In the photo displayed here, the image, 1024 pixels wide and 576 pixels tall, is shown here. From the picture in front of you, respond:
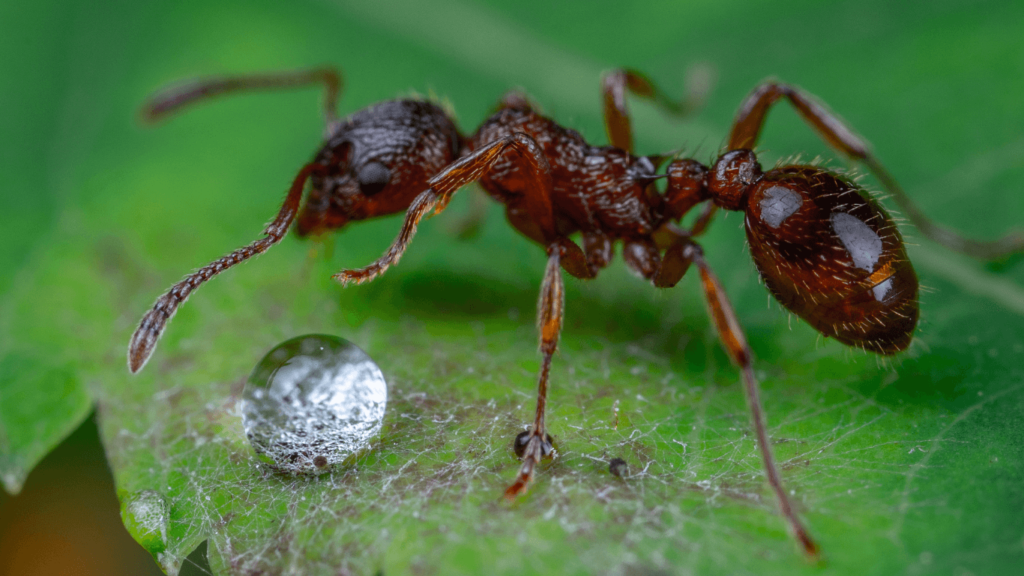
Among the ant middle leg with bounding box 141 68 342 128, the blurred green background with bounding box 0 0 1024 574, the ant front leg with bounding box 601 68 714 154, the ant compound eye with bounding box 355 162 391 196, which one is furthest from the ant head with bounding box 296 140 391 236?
the ant front leg with bounding box 601 68 714 154

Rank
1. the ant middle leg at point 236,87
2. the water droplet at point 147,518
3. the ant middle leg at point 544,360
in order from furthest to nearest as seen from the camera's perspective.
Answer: the ant middle leg at point 236,87 < the ant middle leg at point 544,360 < the water droplet at point 147,518

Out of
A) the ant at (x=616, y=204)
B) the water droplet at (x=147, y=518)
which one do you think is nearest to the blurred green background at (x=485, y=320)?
the water droplet at (x=147, y=518)

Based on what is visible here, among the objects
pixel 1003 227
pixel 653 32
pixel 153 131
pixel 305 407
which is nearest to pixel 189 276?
pixel 305 407

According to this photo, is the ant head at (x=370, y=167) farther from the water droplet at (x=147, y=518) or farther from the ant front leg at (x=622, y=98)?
the water droplet at (x=147, y=518)

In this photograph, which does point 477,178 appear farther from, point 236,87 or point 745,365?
point 236,87

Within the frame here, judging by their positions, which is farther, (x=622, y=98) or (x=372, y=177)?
(x=622, y=98)

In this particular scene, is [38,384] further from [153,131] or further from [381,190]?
[153,131]

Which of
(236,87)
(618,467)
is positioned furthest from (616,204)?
(236,87)
